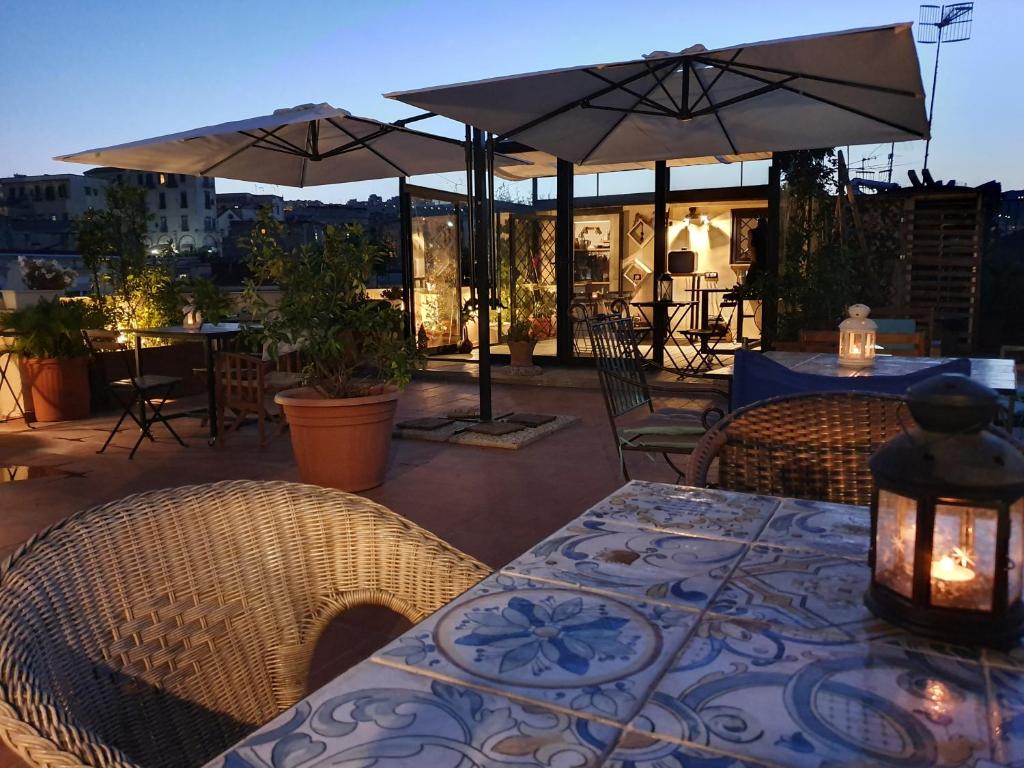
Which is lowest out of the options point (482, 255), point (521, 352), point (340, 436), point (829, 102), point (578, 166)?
point (340, 436)

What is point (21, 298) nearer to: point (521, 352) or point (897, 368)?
point (521, 352)

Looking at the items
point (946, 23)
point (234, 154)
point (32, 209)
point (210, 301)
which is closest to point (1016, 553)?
point (234, 154)

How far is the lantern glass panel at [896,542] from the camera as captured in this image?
85 centimetres

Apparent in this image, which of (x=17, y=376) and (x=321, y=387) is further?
(x=17, y=376)

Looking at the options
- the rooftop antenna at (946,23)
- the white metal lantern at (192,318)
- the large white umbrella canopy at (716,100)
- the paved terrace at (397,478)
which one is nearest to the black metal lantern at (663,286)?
the paved terrace at (397,478)

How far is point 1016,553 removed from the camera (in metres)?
0.82

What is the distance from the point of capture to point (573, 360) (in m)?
8.76

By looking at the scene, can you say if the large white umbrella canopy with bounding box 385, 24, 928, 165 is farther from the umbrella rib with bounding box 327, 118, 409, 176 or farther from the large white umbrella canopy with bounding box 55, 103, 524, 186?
the umbrella rib with bounding box 327, 118, 409, 176

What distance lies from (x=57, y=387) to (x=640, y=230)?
25.8ft

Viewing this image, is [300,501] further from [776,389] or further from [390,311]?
[390,311]

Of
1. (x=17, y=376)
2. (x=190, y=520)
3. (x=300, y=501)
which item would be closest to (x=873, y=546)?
(x=300, y=501)

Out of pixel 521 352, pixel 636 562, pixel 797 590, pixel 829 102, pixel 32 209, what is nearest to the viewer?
pixel 797 590

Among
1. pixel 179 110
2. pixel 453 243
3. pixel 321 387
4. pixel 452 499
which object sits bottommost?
pixel 452 499

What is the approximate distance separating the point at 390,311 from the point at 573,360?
14.8 ft
